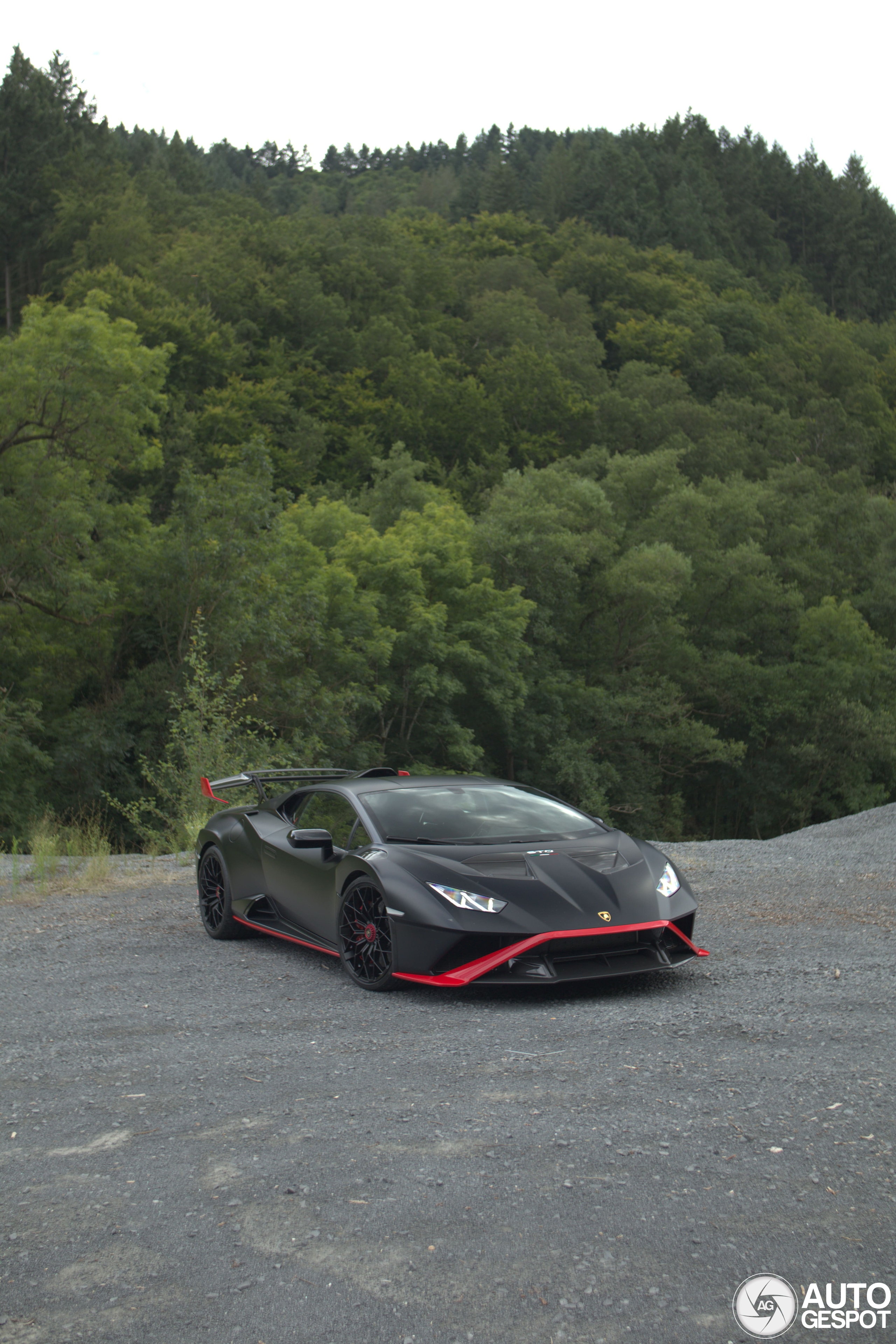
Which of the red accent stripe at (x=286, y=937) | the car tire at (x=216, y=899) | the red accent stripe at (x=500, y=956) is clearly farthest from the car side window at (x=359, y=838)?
the car tire at (x=216, y=899)

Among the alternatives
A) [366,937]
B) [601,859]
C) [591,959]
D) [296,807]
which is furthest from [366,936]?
[296,807]

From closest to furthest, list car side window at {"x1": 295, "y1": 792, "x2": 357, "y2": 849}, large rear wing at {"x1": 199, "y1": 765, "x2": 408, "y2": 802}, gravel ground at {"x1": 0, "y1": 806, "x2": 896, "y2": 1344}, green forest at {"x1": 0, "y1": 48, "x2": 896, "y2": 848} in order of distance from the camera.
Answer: gravel ground at {"x1": 0, "y1": 806, "x2": 896, "y2": 1344}, car side window at {"x1": 295, "y1": 792, "x2": 357, "y2": 849}, large rear wing at {"x1": 199, "y1": 765, "x2": 408, "y2": 802}, green forest at {"x1": 0, "y1": 48, "x2": 896, "y2": 848}

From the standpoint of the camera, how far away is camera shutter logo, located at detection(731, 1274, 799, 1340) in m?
2.75

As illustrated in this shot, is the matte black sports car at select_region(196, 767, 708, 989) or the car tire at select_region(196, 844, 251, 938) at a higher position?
the matte black sports car at select_region(196, 767, 708, 989)

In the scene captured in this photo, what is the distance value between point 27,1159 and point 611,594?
40.7 metres

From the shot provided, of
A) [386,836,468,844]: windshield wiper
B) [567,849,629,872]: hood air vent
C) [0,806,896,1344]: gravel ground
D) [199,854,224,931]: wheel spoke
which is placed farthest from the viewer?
[199,854,224,931]: wheel spoke

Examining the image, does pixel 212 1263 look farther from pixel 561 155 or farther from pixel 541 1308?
pixel 561 155

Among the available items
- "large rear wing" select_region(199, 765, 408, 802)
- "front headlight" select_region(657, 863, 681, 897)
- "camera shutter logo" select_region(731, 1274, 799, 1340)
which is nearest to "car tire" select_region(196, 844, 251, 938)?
"large rear wing" select_region(199, 765, 408, 802)

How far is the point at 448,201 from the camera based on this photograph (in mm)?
125375

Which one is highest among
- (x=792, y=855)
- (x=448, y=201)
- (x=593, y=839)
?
(x=448, y=201)

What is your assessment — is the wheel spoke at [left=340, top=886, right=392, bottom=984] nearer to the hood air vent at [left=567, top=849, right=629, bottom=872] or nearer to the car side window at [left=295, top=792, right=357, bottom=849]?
the car side window at [left=295, top=792, right=357, bottom=849]

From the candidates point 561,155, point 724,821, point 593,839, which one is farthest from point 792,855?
point 561,155

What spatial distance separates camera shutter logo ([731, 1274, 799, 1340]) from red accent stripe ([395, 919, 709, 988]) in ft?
9.59

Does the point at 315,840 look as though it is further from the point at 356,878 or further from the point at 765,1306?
the point at 765,1306
